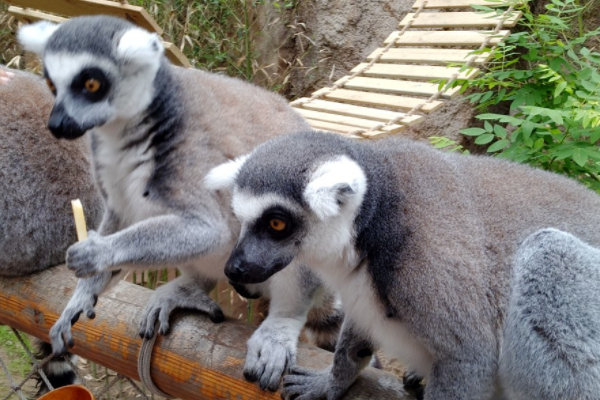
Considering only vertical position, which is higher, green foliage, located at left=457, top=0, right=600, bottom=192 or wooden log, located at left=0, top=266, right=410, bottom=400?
green foliage, located at left=457, top=0, right=600, bottom=192

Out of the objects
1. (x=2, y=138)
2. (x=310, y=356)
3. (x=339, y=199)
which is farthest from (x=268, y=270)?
(x=2, y=138)

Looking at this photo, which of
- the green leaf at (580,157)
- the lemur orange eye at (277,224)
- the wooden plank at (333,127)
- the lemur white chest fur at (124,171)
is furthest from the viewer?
the wooden plank at (333,127)

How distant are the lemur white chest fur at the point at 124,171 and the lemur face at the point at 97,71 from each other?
5.5 inches

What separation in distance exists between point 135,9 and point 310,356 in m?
3.51

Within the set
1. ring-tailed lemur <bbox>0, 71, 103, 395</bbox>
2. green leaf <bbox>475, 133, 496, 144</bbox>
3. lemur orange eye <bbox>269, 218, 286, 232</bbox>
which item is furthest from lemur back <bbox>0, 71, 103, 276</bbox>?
green leaf <bbox>475, 133, 496, 144</bbox>

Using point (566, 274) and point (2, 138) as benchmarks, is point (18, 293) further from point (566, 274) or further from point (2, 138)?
point (566, 274)

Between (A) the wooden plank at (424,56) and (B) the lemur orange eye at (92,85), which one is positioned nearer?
(B) the lemur orange eye at (92,85)

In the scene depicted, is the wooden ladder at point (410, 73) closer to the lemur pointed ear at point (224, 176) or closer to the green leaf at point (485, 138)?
the green leaf at point (485, 138)

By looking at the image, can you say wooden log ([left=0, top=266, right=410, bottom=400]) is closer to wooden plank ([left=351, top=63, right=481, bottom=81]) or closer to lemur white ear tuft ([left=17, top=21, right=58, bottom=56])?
lemur white ear tuft ([left=17, top=21, right=58, bottom=56])

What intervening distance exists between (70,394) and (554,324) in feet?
6.18

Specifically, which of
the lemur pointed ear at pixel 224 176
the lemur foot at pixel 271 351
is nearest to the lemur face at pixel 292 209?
the lemur pointed ear at pixel 224 176

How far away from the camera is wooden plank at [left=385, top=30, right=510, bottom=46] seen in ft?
17.8

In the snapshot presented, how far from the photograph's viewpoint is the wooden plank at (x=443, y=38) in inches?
214

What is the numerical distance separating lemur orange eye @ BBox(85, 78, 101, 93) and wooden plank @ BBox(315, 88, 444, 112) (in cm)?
260
